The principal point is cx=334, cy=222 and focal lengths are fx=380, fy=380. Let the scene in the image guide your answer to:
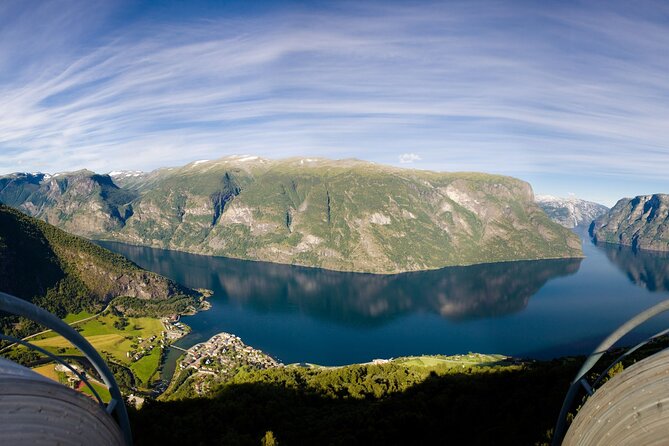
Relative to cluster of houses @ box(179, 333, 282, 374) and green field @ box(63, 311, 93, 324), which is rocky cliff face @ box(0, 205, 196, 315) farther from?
cluster of houses @ box(179, 333, 282, 374)

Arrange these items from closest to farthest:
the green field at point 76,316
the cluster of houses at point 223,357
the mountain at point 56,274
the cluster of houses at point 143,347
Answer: the cluster of houses at point 223,357, the cluster of houses at point 143,347, the green field at point 76,316, the mountain at point 56,274

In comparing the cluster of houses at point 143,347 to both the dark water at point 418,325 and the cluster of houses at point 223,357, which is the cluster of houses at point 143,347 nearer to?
the dark water at point 418,325

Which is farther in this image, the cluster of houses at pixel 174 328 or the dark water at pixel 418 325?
the cluster of houses at pixel 174 328

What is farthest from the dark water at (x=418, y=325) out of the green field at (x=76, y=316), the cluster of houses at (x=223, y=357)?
the green field at (x=76, y=316)

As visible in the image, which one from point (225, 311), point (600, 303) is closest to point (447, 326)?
point (600, 303)

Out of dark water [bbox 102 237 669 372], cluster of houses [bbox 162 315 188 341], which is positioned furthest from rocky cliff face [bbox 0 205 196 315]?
dark water [bbox 102 237 669 372]

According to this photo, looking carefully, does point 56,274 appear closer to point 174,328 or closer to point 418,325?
point 174,328

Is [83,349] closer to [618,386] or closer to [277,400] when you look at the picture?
[618,386]

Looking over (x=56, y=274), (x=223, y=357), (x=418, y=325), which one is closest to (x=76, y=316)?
(x=56, y=274)
